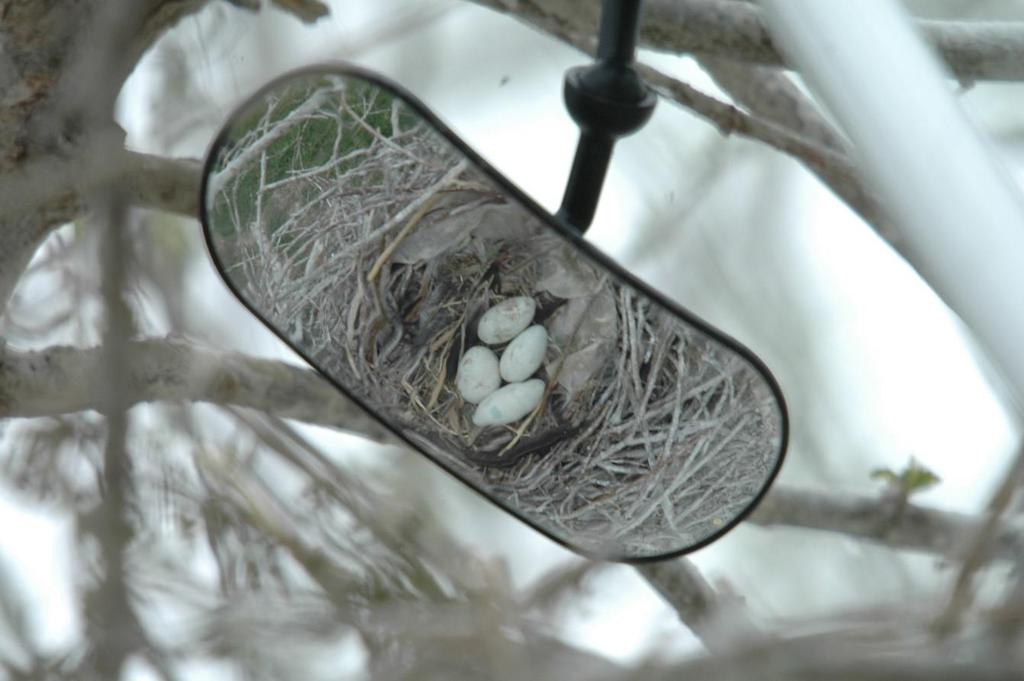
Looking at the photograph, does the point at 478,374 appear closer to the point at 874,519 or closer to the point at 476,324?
the point at 476,324

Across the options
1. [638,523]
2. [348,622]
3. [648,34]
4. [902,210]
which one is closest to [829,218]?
[648,34]

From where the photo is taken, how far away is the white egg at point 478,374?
1.65ft

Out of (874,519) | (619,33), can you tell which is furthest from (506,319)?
(874,519)

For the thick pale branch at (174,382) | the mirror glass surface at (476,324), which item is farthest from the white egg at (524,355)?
the thick pale branch at (174,382)

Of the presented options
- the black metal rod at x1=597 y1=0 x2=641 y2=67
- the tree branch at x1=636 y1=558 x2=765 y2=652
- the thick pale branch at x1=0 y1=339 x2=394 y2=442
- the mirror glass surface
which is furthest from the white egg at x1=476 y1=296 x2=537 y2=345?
the tree branch at x1=636 y1=558 x2=765 y2=652

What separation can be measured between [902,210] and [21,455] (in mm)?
822

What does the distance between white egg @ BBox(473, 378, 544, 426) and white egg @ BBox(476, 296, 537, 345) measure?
2 centimetres

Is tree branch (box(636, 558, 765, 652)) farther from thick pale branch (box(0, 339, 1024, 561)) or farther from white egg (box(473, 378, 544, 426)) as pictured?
white egg (box(473, 378, 544, 426))

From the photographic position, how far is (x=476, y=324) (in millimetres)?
496

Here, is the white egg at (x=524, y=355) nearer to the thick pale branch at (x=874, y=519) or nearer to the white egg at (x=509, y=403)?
the white egg at (x=509, y=403)

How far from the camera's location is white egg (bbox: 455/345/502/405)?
502 mm

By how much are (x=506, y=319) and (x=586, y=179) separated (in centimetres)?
7

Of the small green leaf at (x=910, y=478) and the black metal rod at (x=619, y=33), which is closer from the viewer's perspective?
the black metal rod at (x=619, y=33)

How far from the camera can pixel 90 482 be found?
0.89 meters
